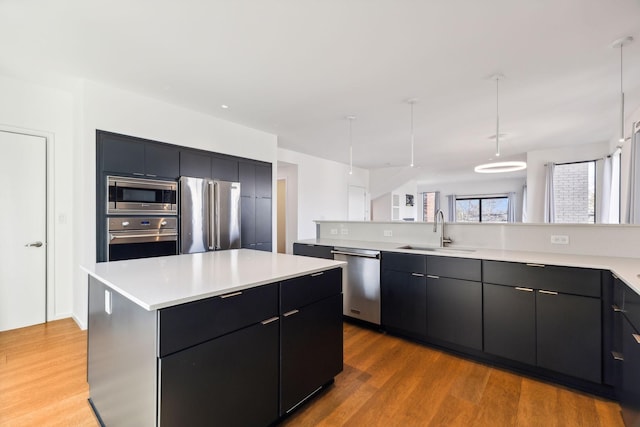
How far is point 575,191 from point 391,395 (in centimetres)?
639

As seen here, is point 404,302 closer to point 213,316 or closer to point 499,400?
point 499,400

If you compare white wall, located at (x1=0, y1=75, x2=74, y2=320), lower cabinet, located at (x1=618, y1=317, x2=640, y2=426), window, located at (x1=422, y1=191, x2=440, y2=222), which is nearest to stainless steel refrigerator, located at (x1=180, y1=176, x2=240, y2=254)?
white wall, located at (x1=0, y1=75, x2=74, y2=320)

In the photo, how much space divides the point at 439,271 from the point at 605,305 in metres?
1.05

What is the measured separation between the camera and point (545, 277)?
208 cm

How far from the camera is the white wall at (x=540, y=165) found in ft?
18.4

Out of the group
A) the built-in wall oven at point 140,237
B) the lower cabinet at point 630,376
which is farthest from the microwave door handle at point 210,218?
the lower cabinet at point 630,376

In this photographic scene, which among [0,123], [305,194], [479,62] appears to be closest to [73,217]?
[0,123]

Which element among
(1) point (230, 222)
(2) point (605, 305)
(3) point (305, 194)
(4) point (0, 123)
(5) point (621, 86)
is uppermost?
(5) point (621, 86)

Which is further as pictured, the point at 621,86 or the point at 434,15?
the point at 621,86

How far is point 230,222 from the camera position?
13.6 feet

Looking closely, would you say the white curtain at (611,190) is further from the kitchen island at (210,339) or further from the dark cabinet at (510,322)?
the kitchen island at (210,339)

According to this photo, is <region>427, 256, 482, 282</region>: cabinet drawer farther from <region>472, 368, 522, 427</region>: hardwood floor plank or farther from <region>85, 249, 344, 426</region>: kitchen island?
<region>85, 249, 344, 426</region>: kitchen island

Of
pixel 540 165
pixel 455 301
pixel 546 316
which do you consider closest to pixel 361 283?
pixel 455 301

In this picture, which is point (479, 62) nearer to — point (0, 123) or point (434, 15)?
point (434, 15)
